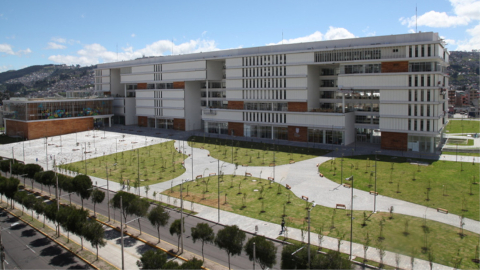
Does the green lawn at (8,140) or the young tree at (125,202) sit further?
the green lawn at (8,140)

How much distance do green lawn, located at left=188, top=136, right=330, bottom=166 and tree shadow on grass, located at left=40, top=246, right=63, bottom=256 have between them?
3083 cm

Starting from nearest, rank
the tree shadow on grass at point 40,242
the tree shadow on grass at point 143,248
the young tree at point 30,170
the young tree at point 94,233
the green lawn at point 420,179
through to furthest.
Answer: the young tree at point 94,233
the tree shadow on grass at point 143,248
the tree shadow on grass at point 40,242
the green lawn at point 420,179
the young tree at point 30,170

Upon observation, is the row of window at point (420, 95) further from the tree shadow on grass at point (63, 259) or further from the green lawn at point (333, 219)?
the tree shadow on grass at point (63, 259)

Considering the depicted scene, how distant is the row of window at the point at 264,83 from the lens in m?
71.2

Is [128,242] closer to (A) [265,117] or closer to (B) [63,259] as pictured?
(B) [63,259]

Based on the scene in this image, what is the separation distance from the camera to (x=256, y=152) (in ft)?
205

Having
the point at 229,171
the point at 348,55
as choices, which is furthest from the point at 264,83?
the point at 229,171

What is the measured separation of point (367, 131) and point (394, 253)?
46.4m

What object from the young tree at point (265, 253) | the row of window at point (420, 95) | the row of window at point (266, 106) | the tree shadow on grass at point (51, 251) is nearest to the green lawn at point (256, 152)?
the row of window at point (266, 106)

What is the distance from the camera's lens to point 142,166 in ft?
182

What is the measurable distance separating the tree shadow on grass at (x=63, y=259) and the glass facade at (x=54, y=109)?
2550 inches

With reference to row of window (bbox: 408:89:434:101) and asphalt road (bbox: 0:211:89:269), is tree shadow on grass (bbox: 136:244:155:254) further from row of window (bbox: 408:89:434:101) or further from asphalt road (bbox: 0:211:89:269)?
row of window (bbox: 408:89:434:101)

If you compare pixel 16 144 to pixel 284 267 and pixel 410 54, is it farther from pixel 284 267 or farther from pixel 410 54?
pixel 410 54

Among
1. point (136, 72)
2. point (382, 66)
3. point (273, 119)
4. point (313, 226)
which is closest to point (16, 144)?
point (136, 72)
